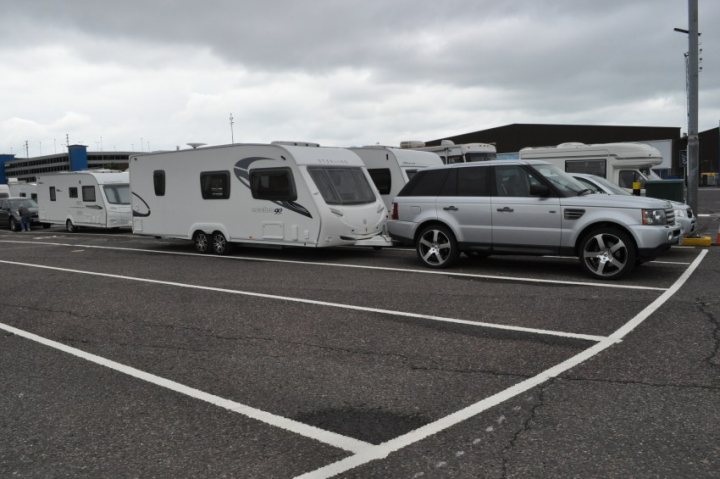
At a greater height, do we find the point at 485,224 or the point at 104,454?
the point at 485,224

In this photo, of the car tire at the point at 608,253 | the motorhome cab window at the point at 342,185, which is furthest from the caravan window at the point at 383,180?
the car tire at the point at 608,253

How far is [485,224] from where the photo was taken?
10.8m

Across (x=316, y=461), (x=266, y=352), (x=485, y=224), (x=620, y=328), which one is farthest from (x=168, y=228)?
(x=316, y=461)

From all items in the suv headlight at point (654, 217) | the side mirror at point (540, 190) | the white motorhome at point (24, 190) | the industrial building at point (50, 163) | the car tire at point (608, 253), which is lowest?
the car tire at point (608, 253)

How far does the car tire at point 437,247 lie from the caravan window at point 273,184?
311 cm

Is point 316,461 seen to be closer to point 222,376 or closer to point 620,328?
point 222,376

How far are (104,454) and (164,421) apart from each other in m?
0.55

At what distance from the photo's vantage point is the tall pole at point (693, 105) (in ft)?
49.7

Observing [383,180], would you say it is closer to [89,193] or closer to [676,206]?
[676,206]

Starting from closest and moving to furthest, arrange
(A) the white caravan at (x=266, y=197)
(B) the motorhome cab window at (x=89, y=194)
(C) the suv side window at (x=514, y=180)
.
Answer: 1. (C) the suv side window at (x=514, y=180)
2. (A) the white caravan at (x=266, y=197)
3. (B) the motorhome cab window at (x=89, y=194)

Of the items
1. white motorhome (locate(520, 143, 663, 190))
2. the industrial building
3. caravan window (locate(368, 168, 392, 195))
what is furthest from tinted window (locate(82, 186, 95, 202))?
the industrial building

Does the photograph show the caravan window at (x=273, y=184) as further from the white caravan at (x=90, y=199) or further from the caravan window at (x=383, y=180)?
the white caravan at (x=90, y=199)

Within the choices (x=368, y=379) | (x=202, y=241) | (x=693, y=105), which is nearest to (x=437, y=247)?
(x=368, y=379)

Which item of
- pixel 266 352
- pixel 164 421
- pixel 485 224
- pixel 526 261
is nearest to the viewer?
pixel 164 421
